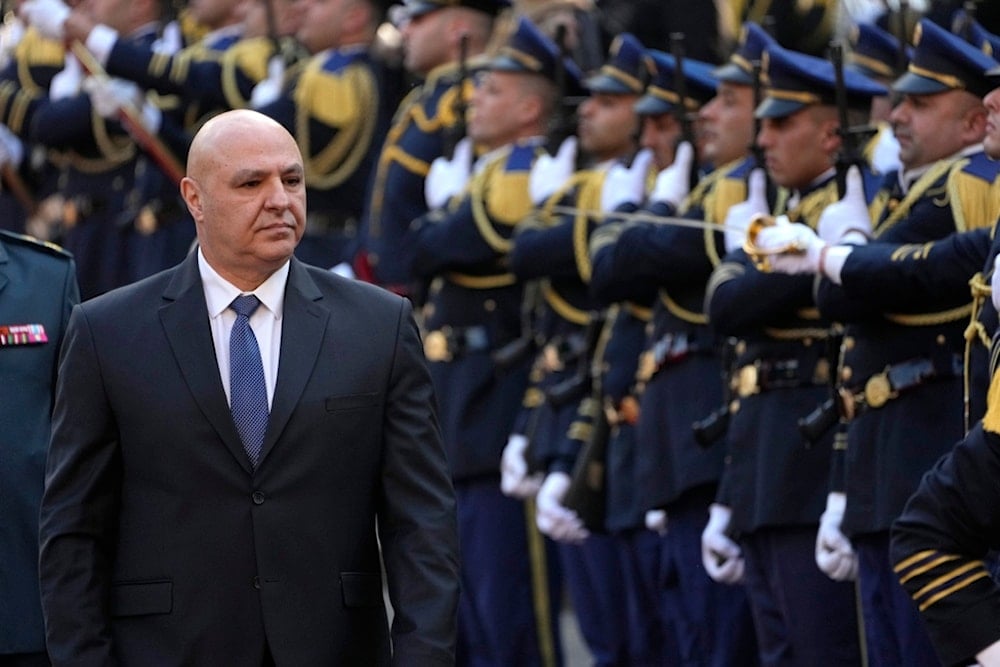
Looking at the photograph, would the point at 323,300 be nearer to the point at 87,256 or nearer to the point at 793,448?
the point at 793,448

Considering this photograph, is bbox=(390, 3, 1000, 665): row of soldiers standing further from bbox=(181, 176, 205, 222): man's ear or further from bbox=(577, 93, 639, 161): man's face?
bbox=(181, 176, 205, 222): man's ear

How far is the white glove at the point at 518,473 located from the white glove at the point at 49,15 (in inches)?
144

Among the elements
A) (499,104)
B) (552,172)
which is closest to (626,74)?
(552,172)

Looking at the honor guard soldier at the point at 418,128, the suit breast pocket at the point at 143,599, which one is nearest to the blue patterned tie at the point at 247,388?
the suit breast pocket at the point at 143,599

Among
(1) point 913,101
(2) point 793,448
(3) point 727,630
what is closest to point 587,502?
(3) point 727,630

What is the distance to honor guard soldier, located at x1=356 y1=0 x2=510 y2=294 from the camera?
10.1 metres

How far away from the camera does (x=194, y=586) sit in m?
5.00

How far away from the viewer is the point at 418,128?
10.1 metres

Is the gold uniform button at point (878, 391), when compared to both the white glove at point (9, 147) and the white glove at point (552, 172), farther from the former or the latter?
the white glove at point (9, 147)

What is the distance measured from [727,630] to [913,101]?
2091 millimetres

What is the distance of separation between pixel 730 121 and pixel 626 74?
0.99m

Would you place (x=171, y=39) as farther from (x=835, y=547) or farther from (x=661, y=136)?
(x=835, y=547)

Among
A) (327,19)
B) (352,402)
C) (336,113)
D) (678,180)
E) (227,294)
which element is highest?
(327,19)

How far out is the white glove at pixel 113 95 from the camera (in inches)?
447
